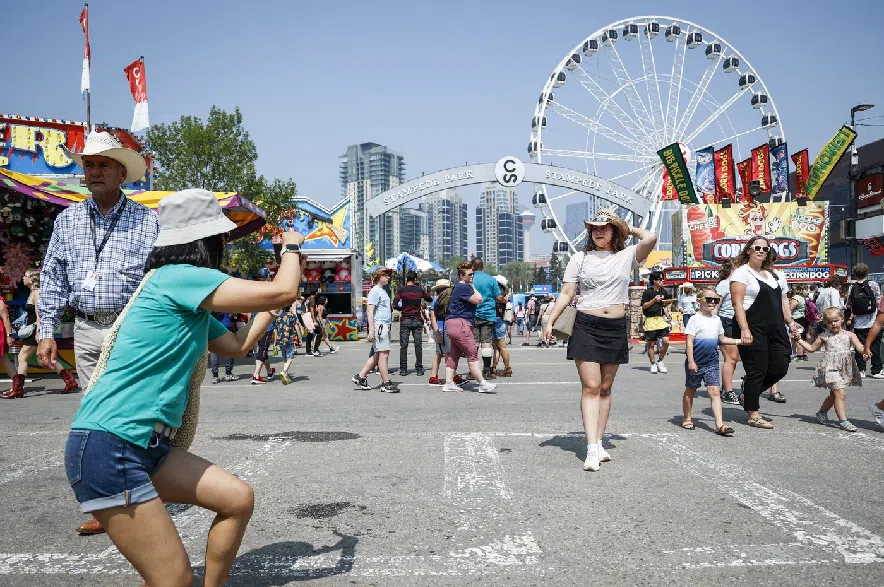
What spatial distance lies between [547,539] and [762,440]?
3430mm

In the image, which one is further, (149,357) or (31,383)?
(31,383)

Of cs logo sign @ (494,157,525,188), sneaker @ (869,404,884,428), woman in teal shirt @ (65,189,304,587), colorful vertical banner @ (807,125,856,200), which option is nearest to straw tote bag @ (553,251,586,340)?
sneaker @ (869,404,884,428)

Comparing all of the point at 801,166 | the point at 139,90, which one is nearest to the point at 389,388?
the point at 139,90

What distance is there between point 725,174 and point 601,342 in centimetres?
2951

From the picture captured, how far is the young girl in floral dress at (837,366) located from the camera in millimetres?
6746

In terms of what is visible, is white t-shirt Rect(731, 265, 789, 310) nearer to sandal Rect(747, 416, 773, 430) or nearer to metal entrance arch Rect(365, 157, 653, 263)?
sandal Rect(747, 416, 773, 430)

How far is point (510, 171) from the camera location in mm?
29781

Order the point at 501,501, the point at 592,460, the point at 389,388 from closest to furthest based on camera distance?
the point at 501,501
the point at 592,460
the point at 389,388

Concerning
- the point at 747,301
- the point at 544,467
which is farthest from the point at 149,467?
the point at 747,301

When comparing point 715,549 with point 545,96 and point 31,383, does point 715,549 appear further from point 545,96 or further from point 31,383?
point 545,96

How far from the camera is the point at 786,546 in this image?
350cm

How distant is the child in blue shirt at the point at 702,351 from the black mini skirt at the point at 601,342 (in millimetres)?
1523

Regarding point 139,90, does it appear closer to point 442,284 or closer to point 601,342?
point 442,284

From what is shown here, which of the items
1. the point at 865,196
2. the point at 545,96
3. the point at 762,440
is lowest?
the point at 762,440
